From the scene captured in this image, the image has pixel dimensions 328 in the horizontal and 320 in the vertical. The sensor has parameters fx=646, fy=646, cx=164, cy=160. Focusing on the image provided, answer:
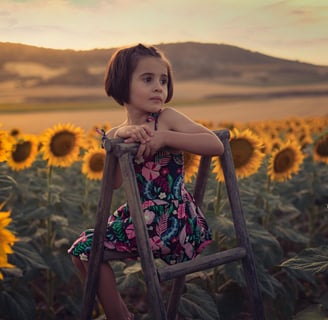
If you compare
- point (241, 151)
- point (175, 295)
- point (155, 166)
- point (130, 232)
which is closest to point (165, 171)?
point (155, 166)

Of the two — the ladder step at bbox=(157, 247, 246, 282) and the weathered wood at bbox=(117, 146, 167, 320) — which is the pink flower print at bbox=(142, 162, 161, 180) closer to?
the weathered wood at bbox=(117, 146, 167, 320)

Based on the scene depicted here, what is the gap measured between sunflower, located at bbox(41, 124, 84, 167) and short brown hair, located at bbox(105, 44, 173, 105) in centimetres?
203

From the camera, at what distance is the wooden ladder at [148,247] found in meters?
2.38

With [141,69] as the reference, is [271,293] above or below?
below

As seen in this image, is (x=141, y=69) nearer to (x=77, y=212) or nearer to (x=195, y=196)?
Result: (x=195, y=196)

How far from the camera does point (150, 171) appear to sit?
2598 mm

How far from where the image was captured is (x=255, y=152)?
4008 millimetres

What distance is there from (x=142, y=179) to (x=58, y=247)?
5.44 feet

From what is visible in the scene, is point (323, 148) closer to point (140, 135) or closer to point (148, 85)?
point (148, 85)

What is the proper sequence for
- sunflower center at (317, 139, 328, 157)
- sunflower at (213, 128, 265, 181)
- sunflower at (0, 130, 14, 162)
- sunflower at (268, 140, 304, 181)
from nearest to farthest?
sunflower at (0, 130, 14, 162), sunflower at (213, 128, 265, 181), sunflower at (268, 140, 304, 181), sunflower center at (317, 139, 328, 157)

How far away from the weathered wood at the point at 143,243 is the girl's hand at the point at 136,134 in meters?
0.08

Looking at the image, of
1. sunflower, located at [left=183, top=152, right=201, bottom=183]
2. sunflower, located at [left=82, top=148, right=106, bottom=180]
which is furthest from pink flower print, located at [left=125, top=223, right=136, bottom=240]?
sunflower, located at [left=82, top=148, right=106, bottom=180]

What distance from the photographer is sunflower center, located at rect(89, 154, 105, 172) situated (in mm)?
4598

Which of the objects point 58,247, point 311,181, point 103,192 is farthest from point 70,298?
point 311,181
